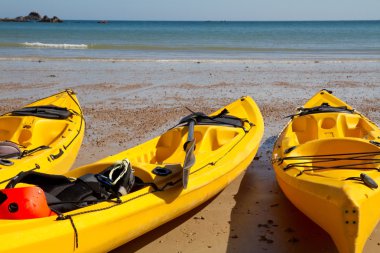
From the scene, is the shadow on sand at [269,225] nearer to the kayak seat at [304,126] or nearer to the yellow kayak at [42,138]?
the kayak seat at [304,126]

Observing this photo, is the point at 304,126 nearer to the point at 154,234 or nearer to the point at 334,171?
the point at 334,171

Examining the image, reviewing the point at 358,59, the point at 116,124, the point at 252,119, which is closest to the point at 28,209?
the point at 252,119

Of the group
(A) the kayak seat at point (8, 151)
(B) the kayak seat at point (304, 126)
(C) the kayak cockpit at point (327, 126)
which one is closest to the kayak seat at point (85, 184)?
(A) the kayak seat at point (8, 151)

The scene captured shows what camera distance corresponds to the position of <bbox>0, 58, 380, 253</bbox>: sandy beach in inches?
161

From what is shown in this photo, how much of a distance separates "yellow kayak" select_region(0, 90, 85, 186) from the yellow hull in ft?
2.38

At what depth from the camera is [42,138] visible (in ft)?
19.1

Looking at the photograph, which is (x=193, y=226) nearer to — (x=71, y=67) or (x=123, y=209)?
(x=123, y=209)

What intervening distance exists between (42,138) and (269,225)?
3.01m

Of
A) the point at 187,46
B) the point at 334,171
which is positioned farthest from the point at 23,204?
the point at 187,46

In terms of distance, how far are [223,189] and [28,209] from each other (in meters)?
2.36

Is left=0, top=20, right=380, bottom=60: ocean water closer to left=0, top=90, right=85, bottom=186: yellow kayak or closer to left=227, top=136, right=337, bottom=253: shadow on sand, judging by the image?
left=0, top=90, right=85, bottom=186: yellow kayak

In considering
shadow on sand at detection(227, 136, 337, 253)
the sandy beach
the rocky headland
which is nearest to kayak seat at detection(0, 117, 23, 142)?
the sandy beach

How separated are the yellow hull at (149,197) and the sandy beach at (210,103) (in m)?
0.27

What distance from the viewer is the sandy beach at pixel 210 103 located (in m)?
4.08
